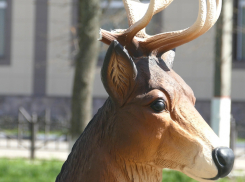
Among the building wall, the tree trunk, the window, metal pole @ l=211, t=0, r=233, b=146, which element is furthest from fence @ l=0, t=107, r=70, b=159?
metal pole @ l=211, t=0, r=233, b=146

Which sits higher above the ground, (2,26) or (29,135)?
(2,26)

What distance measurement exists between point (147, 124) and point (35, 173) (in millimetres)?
5056

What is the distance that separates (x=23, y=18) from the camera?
1512 cm

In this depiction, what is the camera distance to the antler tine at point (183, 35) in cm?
166

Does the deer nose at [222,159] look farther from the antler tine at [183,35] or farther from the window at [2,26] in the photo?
the window at [2,26]

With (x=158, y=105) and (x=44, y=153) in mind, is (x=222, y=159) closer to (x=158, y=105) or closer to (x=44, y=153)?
(x=158, y=105)

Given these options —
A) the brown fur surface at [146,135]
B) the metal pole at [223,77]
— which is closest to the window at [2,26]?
the metal pole at [223,77]

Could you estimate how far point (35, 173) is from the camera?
6246 millimetres

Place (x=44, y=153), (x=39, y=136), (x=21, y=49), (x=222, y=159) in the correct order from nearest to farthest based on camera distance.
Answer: (x=222, y=159) < (x=44, y=153) < (x=39, y=136) < (x=21, y=49)

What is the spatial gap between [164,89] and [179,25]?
40.8ft

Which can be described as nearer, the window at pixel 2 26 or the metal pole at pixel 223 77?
the metal pole at pixel 223 77

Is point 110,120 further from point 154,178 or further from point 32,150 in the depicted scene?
point 32,150

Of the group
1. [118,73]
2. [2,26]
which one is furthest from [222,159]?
[2,26]

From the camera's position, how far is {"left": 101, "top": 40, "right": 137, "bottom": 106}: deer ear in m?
1.58
